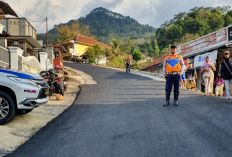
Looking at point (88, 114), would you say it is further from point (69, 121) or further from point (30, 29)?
point (30, 29)

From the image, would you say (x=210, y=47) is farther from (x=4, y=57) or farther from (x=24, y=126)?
(x=24, y=126)

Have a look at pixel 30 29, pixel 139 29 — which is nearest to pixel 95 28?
pixel 139 29

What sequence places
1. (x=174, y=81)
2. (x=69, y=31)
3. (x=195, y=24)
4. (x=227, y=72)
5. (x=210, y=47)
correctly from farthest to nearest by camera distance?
(x=69, y=31), (x=195, y=24), (x=210, y=47), (x=227, y=72), (x=174, y=81)

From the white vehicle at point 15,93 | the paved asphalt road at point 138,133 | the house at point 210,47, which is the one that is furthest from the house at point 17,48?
the house at point 210,47

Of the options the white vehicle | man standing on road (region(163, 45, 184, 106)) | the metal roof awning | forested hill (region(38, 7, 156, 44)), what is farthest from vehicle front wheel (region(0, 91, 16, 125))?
forested hill (region(38, 7, 156, 44))

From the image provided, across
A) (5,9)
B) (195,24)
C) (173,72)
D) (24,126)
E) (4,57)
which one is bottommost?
(24,126)

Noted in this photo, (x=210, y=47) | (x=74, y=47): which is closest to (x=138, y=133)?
(x=210, y=47)

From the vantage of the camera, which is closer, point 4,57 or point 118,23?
point 4,57

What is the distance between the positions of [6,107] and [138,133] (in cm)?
326

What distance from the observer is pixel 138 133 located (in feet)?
17.4

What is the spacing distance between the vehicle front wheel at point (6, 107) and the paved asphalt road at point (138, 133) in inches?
34.0

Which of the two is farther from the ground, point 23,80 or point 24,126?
point 23,80

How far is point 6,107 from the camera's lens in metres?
6.27

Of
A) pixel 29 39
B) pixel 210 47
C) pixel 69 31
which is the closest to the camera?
pixel 210 47
